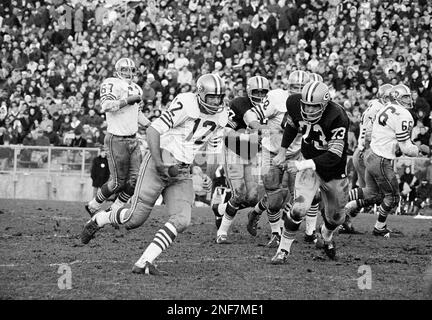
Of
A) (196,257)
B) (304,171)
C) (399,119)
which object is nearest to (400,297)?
(304,171)

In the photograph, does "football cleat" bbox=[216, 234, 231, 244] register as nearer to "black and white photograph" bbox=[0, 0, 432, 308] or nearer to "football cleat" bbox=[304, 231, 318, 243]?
"black and white photograph" bbox=[0, 0, 432, 308]

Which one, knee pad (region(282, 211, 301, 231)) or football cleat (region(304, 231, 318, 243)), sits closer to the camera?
knee pad (region(282, 211, 301, 231))

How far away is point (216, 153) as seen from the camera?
12.4m

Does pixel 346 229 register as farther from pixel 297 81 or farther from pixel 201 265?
pixel 201 265

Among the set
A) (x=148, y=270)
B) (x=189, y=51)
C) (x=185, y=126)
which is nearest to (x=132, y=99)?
(x=185, y=126)

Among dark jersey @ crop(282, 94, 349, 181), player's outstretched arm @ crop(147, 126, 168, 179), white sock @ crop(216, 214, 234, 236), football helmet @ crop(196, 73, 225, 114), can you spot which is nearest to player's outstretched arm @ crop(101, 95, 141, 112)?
white sock @ crop(216, 214, 234, 236)

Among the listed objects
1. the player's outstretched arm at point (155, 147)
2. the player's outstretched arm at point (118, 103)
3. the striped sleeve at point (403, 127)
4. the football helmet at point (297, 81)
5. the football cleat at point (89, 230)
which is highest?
the football helmet at point (297, 81)

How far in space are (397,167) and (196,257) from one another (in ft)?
28.9

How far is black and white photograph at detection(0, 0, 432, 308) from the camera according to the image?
796 centimetres

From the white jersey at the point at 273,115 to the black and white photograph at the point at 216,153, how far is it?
0.02 metres

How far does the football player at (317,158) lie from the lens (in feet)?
28.6

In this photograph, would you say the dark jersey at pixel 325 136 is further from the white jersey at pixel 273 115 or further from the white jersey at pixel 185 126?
the white jersey at pixel 273 115

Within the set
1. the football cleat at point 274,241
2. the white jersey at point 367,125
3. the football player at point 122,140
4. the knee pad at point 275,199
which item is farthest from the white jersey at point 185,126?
the white jersey at point 367,125

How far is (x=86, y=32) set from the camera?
2511cm
